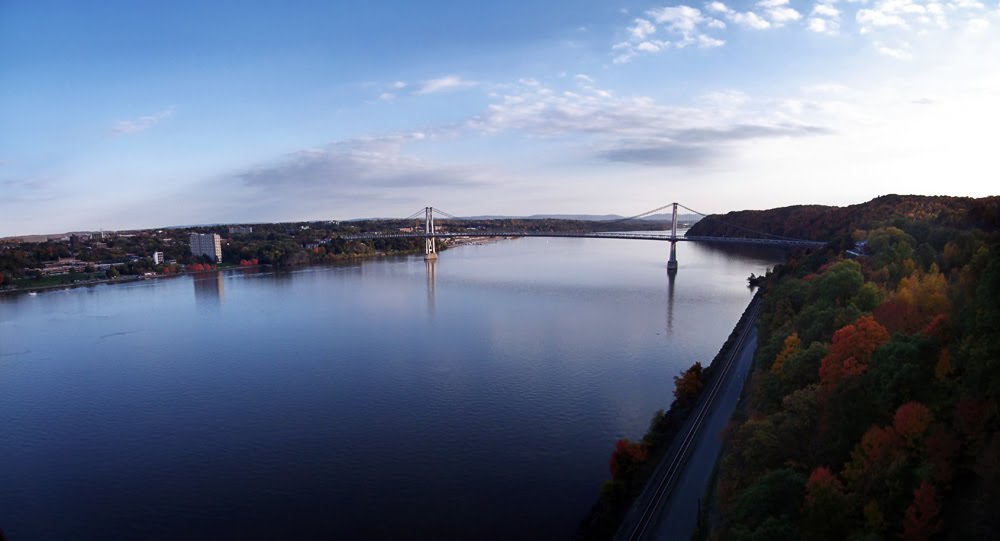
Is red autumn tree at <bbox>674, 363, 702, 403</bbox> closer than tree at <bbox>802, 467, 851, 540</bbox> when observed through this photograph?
No

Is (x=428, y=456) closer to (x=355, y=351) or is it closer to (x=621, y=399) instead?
(x=621, y=399)

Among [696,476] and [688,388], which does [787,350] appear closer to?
[688,388]

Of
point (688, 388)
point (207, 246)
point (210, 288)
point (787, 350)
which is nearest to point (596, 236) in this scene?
point (210, 288)

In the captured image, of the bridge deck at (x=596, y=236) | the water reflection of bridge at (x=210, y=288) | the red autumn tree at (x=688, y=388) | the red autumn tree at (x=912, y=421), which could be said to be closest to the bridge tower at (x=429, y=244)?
the bridge deck at (x=596, y=236)

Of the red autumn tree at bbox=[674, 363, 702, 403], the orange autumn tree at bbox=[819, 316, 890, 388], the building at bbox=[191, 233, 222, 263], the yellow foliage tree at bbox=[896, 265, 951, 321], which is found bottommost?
the red autumn tree at bbox=[674, 363, 702, 403]

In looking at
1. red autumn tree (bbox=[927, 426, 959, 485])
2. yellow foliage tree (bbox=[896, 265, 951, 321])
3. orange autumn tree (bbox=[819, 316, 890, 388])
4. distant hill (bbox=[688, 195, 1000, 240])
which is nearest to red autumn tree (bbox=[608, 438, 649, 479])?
orange autumn tree (bbox=[819, 316, 890, 388])

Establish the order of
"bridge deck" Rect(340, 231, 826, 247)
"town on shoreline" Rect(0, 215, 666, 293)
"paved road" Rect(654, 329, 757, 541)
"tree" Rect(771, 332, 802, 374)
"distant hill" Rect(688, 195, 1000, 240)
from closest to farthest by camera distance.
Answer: "paved road" Rect(654, 329, 757, 541), "tree" Rect(771, 332, 802, 374), "distant hill" Rect(688, 195, 1000, 240), "bridge deck" Rect(340, 231, 826, 247), "town on shoreline" Rect(0, 215, 666, 293)

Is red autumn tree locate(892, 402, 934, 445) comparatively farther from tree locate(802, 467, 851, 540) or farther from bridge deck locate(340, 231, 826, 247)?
bridge deck locate(340, 231, 826, 247)
